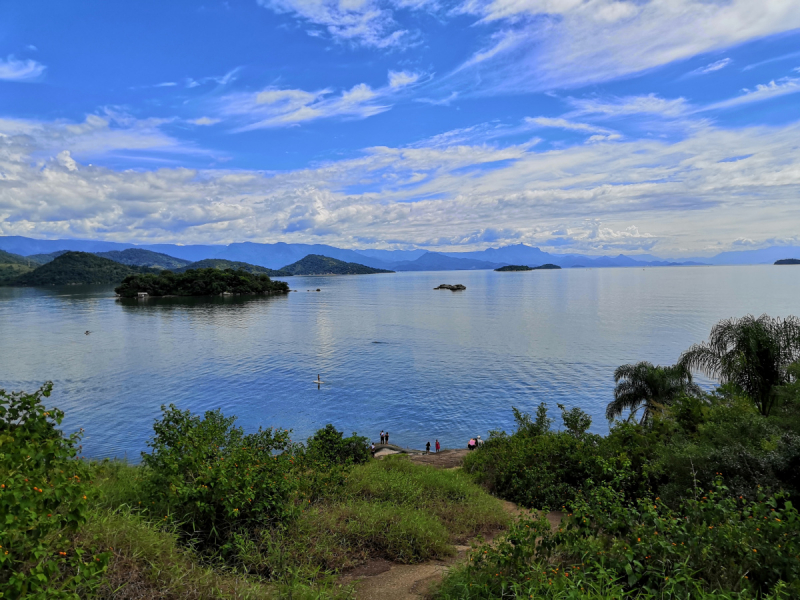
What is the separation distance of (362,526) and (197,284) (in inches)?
7209

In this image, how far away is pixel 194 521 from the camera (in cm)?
789

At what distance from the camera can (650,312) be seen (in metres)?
98.2

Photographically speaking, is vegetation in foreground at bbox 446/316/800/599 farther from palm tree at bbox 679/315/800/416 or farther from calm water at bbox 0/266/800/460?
calm water at bbox 0/266/800/460

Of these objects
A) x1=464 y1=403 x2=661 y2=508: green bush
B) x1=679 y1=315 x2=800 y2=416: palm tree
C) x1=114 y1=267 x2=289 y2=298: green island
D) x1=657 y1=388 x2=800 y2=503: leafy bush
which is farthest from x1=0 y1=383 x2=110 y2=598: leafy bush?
x1=114 y1=267 x2=289 y2=298: green island

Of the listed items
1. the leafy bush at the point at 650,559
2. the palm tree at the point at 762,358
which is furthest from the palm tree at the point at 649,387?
the leafy bush at the point at 650,559

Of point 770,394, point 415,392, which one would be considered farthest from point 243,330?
point 770,394

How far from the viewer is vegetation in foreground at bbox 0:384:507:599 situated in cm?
488

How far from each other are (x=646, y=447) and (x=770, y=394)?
27.4 feet

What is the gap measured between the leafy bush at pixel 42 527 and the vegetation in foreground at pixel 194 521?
0.7 inches

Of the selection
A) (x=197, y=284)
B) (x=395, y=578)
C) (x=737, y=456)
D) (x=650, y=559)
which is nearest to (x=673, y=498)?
(x=737, y=456)

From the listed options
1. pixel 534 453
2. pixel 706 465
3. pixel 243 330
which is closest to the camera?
pixel 706 465

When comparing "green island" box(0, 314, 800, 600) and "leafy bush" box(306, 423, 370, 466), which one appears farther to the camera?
"leafy bush" box(306, 423, 370, 466)

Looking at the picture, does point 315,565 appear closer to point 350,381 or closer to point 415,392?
point 415,392

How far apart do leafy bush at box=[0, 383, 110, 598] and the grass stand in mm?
371
